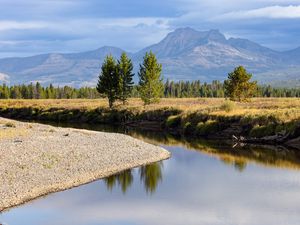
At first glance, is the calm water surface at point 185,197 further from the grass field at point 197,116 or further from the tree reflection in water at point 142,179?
the grass field at point 197,116

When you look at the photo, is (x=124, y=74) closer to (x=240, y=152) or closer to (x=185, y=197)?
(x=240, y=152)

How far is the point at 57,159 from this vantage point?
40312mm

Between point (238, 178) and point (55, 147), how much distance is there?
1784cm

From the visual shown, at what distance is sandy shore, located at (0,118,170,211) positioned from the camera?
3177cm

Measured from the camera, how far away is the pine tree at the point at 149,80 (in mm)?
92938

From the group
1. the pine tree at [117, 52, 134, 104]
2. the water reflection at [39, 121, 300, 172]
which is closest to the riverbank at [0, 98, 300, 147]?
the water reflection at [39, 121, 300, 172]

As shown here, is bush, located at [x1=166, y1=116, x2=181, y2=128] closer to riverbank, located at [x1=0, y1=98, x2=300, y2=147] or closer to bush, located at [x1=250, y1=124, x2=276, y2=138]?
riverbank, located at [x1=0, y1=98, x2=300, y2=147]

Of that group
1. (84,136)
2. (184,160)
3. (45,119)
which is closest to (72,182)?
(184,160)

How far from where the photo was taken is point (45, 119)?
339 ft

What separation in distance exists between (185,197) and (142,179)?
6452 millimetres

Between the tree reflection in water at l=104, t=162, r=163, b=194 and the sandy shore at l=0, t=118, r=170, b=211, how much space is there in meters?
1.00

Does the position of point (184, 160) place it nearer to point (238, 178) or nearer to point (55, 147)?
point (238, 178)

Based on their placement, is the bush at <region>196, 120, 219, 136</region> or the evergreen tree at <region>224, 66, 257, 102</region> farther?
the evergreen tree at <region>224, 66, 257, 102</region>

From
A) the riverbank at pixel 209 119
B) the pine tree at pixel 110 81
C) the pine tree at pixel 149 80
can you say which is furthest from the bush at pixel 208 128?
the pine tree at pixel 110 81
